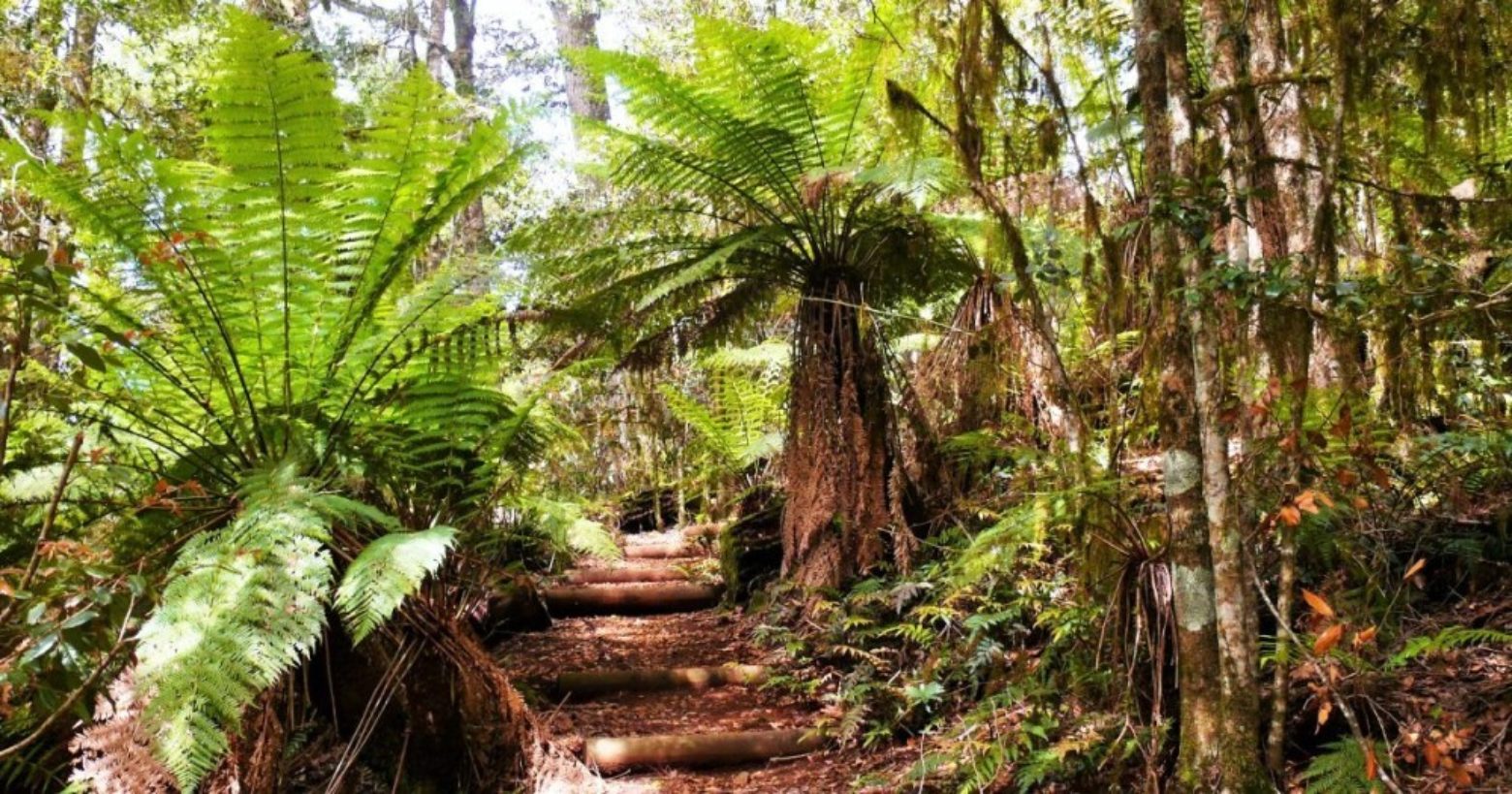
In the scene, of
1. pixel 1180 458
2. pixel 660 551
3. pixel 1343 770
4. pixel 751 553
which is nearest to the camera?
pixel 1343 770

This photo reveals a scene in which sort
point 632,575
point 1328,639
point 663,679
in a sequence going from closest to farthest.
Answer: point 1328,639 → point 663,679 → point 632,575

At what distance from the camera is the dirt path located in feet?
10.7

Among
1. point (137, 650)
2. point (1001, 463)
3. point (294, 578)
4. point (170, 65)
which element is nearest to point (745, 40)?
point (1001, 463)

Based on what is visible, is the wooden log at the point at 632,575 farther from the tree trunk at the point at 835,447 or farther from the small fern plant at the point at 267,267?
the small fern plant at the point at 267,267

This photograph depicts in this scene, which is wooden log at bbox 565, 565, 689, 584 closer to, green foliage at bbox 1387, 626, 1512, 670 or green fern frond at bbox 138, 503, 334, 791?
green fern frond at bbox 138, 503, 334, 791

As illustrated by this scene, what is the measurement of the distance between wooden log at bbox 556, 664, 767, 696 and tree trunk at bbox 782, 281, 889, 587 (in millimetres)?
526

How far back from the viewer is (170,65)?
283 inches

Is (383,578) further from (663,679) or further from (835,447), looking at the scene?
(835,447)

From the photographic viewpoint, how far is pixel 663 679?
412 cm

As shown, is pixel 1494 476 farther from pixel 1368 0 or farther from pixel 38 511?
pixel 38 511

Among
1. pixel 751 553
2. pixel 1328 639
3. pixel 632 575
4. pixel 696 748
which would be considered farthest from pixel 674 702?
pixel 1328 639

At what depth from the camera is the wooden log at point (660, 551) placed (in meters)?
6.17

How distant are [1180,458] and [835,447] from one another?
7.14 feet

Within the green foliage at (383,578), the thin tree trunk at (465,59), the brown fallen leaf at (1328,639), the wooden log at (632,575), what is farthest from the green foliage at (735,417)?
the thin tree trunk at (465,59)
